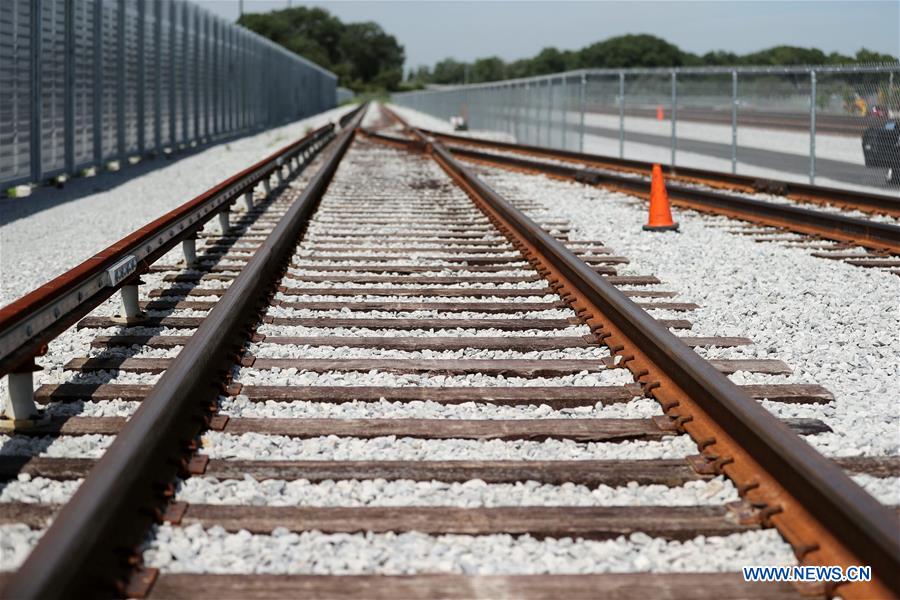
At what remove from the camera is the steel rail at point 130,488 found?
2.49m

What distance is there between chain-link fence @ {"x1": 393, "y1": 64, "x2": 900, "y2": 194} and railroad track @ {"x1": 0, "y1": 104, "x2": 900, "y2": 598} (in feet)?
34.0

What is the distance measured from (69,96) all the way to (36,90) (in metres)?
1.66

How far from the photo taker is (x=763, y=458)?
11.2 feet

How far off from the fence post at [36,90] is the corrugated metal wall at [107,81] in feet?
0.05

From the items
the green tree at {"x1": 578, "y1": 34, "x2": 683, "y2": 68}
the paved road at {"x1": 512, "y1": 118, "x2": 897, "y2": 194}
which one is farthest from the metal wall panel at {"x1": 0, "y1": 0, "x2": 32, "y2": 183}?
the green tree at {"x1": 578, "y1": 34, "x2": 683, "y2": 68}

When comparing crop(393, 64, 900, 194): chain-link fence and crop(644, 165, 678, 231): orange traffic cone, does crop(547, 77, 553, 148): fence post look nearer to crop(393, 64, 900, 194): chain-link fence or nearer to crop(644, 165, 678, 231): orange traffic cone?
crop(393, 64, 900, 194): chain-link fence

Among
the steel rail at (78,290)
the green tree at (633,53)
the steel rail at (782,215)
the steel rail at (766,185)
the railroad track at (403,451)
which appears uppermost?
the green tree at (633,53)

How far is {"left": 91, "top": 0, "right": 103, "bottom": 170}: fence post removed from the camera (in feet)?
58.8

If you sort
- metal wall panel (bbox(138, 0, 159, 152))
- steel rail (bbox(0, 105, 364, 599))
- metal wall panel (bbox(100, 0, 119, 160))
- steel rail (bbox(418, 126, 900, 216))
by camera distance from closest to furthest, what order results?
steel rail (bbox(0, 105, 364, 599)) < steel rail (bbox(418, 126, 900, 216)) < metal wall panel (bbox(100, 0, 119, 160)) < metal wall panel (bbox(138, 0, 159, 152))

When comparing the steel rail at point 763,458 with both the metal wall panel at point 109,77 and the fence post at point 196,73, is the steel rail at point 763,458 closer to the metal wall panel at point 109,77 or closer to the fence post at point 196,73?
the metal wall panel at point 109,77

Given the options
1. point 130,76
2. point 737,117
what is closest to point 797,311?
point 737,117

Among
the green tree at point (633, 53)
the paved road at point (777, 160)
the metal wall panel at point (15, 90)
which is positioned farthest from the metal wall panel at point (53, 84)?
the green tree at point (633, 53)

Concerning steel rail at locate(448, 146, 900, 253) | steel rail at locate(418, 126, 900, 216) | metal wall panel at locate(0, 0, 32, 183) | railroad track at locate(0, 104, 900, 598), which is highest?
metal wall panel at locate(0, 0, 32, 183)

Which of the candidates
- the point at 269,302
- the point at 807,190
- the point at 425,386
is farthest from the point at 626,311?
the point at 807,190
